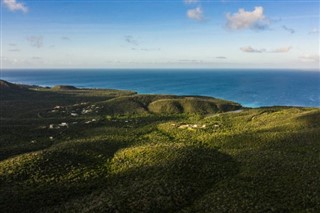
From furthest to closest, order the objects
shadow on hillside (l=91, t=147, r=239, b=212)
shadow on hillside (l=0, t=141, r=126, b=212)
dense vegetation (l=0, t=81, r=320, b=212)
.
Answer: shadow on hillside (l=0, t=141, r=126, b=212) < dense vegetation (l=0, t=81, r=320, b=212) < shadow on hillside (l=91, t=147, r=239, b=212)

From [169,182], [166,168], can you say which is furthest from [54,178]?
[169,182]

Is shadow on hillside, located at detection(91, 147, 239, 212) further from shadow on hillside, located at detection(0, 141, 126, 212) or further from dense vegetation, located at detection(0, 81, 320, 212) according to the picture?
shadow on hillside, located at detection(0, 141, 126, 212)

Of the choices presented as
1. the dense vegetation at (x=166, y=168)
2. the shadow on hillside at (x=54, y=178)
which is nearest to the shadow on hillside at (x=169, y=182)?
the dense vegetation at (x=166, y=168)

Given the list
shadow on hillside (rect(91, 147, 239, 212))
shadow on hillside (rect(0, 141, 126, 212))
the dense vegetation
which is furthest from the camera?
shadow on hillside (rect(0, 141, 126, 212))

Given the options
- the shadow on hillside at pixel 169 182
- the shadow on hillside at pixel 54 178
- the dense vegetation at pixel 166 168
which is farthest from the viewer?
the shadow on hillside at pixel 54 178

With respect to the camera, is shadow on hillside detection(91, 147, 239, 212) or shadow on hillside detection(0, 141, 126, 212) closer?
shadow on hillside detection(91, 147, 239, 212)

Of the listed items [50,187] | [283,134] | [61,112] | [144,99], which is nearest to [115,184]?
[50,187]

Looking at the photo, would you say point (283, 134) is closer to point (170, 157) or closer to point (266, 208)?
point (170, 157)

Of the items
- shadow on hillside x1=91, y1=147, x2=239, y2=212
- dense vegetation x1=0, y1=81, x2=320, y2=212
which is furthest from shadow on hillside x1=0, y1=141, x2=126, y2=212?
shadow on hillside x1=91, y1=147, x2=239, y2=212

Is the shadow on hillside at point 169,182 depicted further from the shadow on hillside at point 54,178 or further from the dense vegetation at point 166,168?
the shadow on hillside at point 54,178

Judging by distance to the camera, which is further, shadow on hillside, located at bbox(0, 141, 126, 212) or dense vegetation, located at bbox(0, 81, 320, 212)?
shadow on hillside, located at bbox(0, 141, 126, 212)
